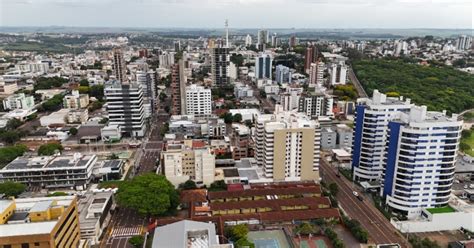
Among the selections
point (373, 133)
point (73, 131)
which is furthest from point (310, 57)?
point (73, 131)

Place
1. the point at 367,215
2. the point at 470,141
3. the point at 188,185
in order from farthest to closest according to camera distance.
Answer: the point at 470,141, the point at 188,185, the point at 367,215

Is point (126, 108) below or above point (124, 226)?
above

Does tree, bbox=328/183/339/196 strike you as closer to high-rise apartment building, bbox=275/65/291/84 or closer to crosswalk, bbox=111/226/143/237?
crosswalk, bbox=111/226/143/237

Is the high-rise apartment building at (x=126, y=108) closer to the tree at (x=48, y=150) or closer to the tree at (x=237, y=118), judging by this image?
the tree at (x=48, y=150)

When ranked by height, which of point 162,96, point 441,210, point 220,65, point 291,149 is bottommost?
point 441,210

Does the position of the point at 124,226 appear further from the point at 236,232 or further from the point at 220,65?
the point at 220,65

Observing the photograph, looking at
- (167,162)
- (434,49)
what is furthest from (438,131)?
(434,49)

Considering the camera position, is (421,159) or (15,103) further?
(15,103)

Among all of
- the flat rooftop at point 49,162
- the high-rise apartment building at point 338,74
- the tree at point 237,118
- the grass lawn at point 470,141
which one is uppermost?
the high-rise apartment building at point 338,74

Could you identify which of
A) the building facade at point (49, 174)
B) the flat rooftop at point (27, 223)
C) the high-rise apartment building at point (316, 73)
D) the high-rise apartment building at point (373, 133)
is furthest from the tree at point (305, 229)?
the high-rise apartment building at point (316, 73)
